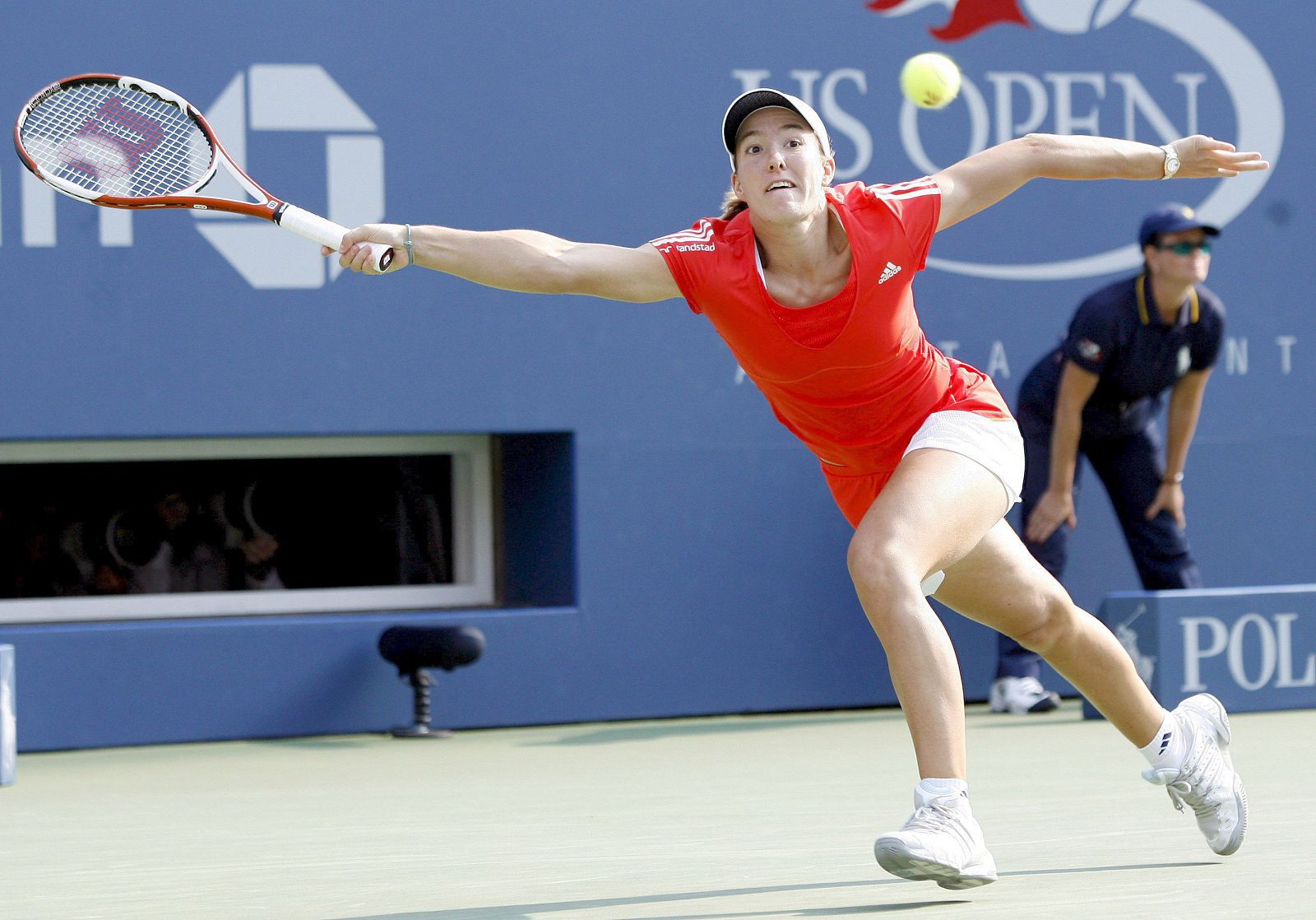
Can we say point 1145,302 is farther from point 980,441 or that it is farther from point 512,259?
point 512,259

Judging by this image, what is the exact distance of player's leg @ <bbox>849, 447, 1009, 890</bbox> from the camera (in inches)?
118

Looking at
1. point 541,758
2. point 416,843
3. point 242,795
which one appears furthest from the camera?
point 541,758

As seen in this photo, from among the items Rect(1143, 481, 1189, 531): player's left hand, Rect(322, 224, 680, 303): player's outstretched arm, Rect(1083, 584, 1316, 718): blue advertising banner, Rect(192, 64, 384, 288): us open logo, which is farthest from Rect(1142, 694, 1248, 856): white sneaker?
Rect(192, 64, 384, 288): us open logo

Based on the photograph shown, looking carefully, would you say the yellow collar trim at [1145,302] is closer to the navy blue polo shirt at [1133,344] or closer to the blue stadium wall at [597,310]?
the navy blue polo shirt at [1133,344]

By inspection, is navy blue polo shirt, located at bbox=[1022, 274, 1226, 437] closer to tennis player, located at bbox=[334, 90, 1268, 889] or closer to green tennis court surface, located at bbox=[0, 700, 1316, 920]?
green tennis court surface, located at bbox=[0, 700, 1316, 920]

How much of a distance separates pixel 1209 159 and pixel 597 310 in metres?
3.13

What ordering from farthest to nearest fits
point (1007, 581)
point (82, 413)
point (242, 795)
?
point (82, 413), point (242, 795), point (1007, 581)

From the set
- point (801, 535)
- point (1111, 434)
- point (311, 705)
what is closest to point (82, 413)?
point (311, 705)

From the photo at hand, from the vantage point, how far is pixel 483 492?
6691mm

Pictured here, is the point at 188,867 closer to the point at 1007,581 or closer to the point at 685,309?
the point at 1007,581

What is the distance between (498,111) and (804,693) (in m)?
2.30

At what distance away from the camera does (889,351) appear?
343 centimetres

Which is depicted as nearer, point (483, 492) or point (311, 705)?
point (311, 705)

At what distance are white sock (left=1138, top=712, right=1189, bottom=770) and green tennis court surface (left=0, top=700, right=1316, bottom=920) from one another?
0.18m
